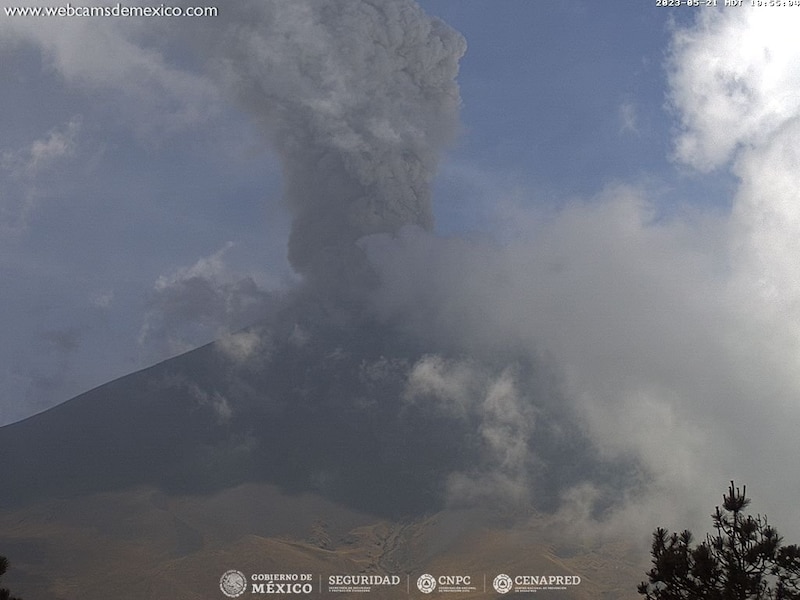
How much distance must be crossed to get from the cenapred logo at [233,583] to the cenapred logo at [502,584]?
20855 mm

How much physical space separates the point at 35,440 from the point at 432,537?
4683 centimetres

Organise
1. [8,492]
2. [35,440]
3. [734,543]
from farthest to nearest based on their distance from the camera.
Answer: [35,440], [8,492], [734,543]

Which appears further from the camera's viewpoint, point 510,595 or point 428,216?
point 428,216

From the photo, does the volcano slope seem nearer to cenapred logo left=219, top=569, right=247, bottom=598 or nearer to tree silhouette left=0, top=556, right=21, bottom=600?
cenapred logo left=219, top=569, right=247, bottom=598

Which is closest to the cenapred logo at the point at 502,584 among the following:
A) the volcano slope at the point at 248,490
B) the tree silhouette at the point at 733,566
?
the volcano slope at the point at 248,490

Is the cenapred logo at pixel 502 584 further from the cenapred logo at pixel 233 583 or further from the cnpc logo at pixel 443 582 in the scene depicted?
the cenapred logo at pixel 233 583

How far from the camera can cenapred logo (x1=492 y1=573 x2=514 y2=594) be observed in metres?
64.2

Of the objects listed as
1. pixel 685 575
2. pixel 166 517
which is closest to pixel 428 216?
pixel 166 517

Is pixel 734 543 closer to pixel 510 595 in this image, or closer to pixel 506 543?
pixel 510 595

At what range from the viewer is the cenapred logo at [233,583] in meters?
63.2

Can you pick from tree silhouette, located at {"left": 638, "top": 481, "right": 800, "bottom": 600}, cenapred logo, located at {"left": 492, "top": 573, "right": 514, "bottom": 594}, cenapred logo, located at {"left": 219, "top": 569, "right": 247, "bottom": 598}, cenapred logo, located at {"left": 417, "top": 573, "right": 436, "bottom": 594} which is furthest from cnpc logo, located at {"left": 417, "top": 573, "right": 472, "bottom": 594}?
tree silhouette, located at {"left": 638, "top": 481, "right": 800, "bottom": 600}

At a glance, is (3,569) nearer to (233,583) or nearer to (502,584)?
(233,583)

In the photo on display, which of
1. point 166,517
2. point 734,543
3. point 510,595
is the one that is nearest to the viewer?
point 734,543

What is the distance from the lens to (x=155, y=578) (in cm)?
6569
